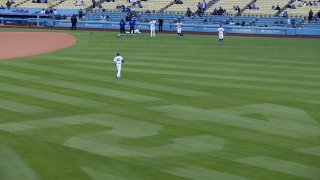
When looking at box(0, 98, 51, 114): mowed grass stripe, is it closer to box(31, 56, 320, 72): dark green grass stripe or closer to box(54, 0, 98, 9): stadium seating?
box(31, 56, 320, 72): dark green grass stripe

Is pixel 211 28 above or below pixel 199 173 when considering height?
above

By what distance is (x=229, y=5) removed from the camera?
70.3 meters

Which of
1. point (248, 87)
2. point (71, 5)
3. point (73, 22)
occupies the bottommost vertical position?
point (248, 87)

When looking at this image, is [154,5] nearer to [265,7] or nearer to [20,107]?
[265,7]

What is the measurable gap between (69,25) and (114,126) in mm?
53532

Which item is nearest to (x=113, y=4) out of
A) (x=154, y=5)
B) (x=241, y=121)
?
(x=154, y=5)

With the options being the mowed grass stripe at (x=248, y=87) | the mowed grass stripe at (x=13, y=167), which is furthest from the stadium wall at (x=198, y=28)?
the mowed grass stripe at (x=13, y=167)

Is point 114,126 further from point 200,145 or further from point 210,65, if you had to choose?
point 210,65

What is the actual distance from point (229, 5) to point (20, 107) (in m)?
52.9

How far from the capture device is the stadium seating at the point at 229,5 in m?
68.8

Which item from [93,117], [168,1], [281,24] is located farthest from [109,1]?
[93,117]

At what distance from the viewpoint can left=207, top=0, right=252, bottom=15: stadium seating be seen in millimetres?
68812

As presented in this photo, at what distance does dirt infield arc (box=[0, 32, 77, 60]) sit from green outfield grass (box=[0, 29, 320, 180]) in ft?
12.0

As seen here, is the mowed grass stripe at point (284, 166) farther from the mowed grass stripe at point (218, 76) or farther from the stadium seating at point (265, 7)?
the stadium seating at point (265, 7)
